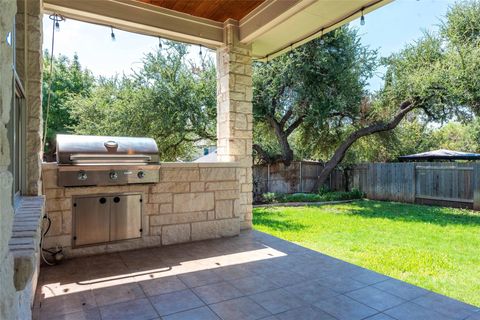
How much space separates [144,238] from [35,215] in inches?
82.0

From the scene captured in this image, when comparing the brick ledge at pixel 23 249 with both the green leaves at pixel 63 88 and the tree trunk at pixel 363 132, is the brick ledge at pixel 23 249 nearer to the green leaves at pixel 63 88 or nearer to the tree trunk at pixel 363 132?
the tree trunk at pixel 363 132

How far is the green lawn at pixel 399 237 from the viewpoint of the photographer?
3160 millimetres

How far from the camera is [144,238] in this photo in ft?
11.3

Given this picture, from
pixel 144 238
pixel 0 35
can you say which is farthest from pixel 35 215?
pixel 144 238

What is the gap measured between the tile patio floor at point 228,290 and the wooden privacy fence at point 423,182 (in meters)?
6.51

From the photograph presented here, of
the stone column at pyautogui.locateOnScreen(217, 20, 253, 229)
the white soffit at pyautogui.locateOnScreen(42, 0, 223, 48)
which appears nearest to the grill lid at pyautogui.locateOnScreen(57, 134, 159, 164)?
the stone column at pyautogui.locateOnScreen(217, 20, 253, 229)

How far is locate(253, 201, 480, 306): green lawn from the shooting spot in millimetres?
3160

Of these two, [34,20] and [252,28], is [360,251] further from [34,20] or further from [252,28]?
[34,20]

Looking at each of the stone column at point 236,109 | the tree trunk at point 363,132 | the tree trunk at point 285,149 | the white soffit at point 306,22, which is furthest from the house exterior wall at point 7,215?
the tree trunk at point 363,132

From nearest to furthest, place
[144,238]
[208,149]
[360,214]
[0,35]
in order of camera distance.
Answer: [0,35], [144,238], [360,214], [208,149]

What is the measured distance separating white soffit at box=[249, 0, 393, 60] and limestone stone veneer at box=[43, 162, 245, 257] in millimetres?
1818

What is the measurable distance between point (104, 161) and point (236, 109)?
1.88 metres

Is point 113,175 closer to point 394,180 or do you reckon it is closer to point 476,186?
point 476,186

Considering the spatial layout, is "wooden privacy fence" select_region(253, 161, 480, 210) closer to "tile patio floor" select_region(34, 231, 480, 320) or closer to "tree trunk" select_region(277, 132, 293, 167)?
"tree trunk" select_region(277, 132, 293, 167)
